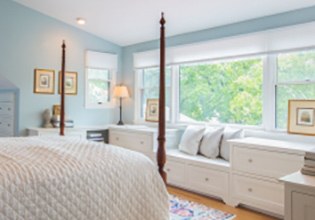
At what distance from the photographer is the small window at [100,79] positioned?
5137 millimetres

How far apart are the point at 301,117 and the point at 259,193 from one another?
0.96 m

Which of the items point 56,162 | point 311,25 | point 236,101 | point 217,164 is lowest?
point 217,164

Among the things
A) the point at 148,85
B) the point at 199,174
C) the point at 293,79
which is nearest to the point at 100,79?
the point at 148,85

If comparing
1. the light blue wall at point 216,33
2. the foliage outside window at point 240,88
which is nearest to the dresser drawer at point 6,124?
the light blue wall at point 216,33

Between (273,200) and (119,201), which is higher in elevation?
(119,201)

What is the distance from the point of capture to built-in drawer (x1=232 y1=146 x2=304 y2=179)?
9.18 ft

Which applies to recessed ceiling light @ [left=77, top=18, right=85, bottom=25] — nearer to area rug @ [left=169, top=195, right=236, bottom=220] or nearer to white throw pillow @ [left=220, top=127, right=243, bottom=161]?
white throw pillow @ [left=220, top=127, right=243, bottom=161]

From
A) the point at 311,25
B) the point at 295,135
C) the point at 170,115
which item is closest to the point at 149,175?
the point at 295,135

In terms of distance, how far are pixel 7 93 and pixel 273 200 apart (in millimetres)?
4001

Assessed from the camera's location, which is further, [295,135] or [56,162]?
[295,135]

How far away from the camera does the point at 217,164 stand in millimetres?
3434

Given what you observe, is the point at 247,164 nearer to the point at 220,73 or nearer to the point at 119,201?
the point at 220,73

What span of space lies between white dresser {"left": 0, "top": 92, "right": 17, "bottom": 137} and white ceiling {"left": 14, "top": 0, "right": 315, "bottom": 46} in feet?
4.68

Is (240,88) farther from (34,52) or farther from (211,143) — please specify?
(34,52)
